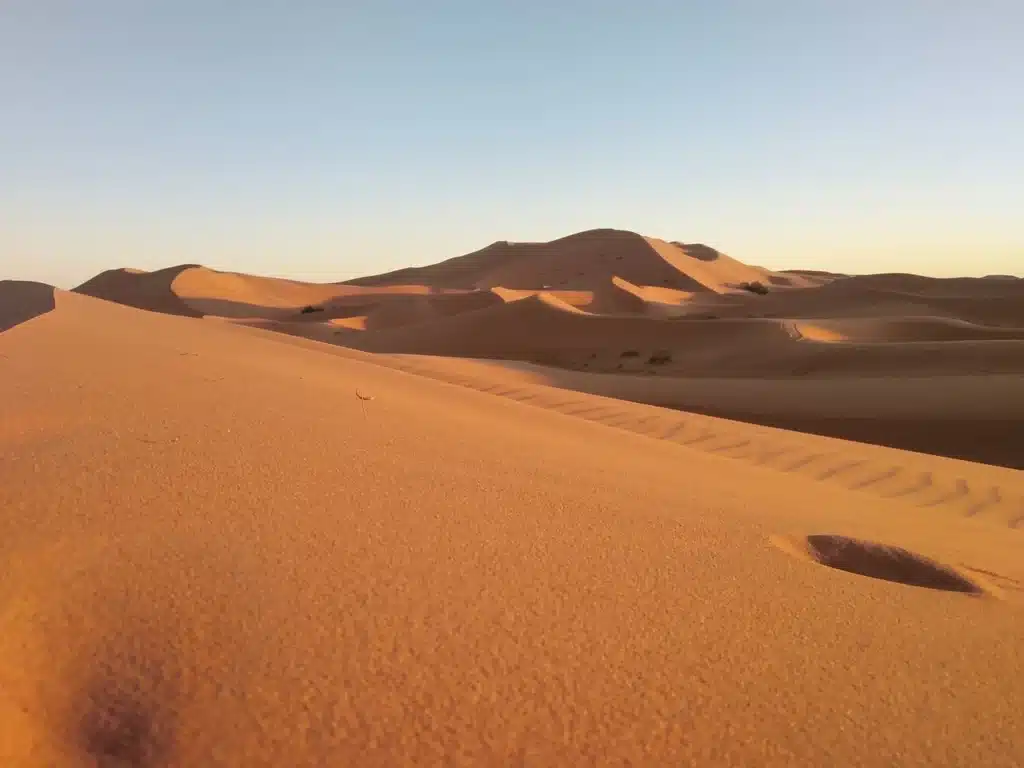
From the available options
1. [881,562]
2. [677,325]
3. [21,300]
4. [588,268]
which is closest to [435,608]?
[881,562]

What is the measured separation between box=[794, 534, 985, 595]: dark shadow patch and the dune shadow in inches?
447

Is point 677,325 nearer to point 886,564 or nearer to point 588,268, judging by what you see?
point 886,564

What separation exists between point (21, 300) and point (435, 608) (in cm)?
1653

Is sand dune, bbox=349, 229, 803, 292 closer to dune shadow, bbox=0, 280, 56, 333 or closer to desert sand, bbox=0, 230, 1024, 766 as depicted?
dune shadow, bbox=0, 280, 56, 333

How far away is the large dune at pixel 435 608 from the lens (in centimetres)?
160

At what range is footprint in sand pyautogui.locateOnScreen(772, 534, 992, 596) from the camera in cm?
313

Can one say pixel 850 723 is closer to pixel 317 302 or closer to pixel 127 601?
pixel 127 601

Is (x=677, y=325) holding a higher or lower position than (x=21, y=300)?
lower

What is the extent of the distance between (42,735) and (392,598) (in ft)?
2.74

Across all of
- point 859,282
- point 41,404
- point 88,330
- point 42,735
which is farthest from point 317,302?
point 42,735

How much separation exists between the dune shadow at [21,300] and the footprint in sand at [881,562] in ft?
37.1

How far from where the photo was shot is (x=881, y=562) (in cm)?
332

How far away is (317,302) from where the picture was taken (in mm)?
41000

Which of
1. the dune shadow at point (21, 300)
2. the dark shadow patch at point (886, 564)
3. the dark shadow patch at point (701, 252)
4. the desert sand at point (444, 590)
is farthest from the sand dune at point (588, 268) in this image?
the dark shadow patch at point (886, 564)
